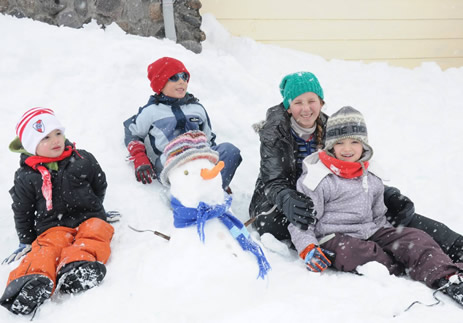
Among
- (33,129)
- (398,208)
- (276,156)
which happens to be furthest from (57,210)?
(398,208)

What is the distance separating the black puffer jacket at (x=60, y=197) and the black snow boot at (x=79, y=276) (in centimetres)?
50

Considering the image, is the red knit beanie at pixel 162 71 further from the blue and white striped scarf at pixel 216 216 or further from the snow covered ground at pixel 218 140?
the blue and white striped scarf at pixel 216 216

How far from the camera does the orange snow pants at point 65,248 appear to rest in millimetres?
2346

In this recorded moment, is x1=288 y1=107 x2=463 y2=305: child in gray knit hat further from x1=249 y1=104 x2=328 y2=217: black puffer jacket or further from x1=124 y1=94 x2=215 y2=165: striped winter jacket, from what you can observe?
x1=124 y1=94 x2=215 y2=165: striped winter jacket

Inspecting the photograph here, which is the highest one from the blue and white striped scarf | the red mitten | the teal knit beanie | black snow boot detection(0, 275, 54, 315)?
the teal knit beanie

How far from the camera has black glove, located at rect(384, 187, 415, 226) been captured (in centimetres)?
290

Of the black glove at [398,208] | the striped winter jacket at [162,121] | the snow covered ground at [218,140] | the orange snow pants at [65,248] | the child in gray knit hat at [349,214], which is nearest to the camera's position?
the snow covered ground at [218,140]

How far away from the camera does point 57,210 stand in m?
2.75

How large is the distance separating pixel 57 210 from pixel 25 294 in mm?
706

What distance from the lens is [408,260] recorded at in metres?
2.54

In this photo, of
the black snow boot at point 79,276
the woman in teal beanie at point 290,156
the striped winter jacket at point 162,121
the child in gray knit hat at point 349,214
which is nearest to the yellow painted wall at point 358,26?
the striped winter jacket at point 162,121

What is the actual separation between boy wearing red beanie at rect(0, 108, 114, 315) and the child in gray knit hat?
129cm

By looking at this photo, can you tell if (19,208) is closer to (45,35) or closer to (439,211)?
(45,35)

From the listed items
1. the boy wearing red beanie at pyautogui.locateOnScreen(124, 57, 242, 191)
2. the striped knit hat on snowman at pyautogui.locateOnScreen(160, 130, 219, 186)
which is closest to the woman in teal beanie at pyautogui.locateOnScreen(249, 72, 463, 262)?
the boy wearing red beanie at pyautogui.locateOnScreen(124, 57, 242, 191)
